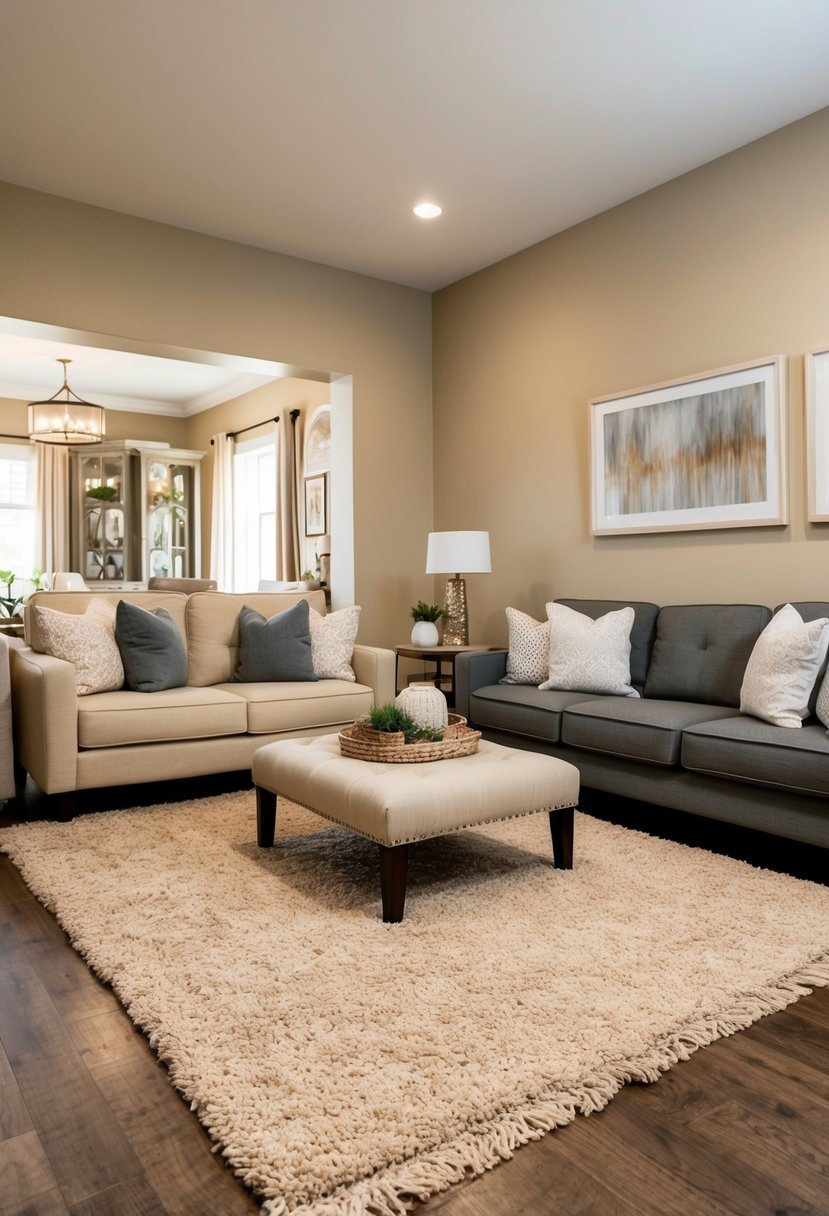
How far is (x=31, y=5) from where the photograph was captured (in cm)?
287

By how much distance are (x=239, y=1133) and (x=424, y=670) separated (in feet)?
14.1

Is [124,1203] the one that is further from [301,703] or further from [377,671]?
[377,671]

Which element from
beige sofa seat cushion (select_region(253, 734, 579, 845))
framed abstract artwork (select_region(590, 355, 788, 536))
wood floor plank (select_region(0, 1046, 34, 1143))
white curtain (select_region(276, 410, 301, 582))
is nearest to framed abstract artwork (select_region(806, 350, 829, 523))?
framed abstract artwork (select_region(590, 355, 788, 536))

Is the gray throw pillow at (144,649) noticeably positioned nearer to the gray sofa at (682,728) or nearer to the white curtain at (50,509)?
the gray sofa at (682,728)

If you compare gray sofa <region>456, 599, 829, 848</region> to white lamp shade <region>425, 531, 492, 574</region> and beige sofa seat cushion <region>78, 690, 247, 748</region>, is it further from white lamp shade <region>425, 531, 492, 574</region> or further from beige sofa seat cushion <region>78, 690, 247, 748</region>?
beige sofa seat cushion <region>78, 690, 247, 748</region>

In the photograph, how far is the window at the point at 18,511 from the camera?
27.3 ft

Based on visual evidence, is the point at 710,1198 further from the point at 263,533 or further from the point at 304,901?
the point at 263,533

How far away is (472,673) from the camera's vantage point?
4250 millimetres

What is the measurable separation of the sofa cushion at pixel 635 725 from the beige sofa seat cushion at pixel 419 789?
552 millimetres

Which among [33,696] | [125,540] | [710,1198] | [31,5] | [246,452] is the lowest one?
[710,1198]

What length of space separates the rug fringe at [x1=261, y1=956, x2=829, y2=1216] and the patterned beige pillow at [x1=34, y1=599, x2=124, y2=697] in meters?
2.84

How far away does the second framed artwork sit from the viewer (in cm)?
676

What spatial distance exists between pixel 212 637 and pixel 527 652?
1583 mm

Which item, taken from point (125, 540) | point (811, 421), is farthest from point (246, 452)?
point (811, 421)
